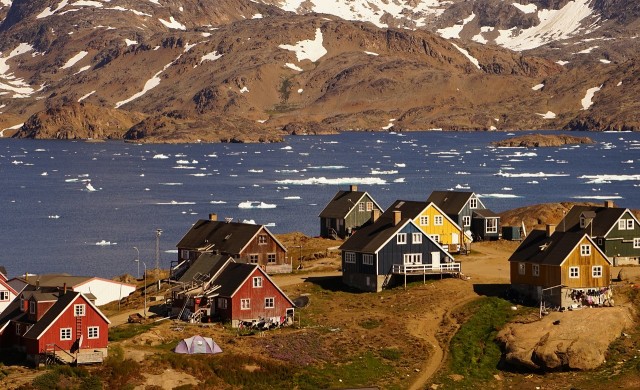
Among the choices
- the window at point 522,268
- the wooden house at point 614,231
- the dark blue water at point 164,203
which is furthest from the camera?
the dark blue water at point 164,203

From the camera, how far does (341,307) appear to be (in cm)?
6222

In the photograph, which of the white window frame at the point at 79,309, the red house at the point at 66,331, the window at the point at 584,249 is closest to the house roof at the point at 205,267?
the red house at the point at 66,331

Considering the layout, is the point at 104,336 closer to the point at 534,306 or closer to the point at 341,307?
the point at 341,307

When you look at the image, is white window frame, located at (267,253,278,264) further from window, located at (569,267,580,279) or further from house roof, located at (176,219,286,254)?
window, located at (569,267,580,279)

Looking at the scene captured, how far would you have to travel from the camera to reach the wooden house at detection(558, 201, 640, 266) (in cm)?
6962

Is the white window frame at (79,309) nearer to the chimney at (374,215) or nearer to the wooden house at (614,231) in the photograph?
the chimney at (374,215)

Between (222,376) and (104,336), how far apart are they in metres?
4.90

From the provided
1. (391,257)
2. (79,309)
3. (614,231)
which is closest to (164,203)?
(391,257)

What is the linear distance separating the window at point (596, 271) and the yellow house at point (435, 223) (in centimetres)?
1752

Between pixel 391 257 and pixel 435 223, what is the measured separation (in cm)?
1247

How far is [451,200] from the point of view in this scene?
85250 mm

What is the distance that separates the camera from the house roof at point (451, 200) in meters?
83.9

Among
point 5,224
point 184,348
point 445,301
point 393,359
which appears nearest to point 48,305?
point 184,348

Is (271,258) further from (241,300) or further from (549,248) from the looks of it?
(549,248)
